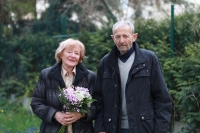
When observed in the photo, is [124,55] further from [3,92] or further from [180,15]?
[3,92]

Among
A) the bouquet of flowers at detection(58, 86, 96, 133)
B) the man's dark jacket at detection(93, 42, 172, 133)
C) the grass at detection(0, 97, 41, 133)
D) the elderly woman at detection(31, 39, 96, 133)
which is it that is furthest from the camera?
the grass at detection(0, 97, 41, 133)

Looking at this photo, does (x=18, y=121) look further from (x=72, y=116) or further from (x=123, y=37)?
(x=123, y=37)

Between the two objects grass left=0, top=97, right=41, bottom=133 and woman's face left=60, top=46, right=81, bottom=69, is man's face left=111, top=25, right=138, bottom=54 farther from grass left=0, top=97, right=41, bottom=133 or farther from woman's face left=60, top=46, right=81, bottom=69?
grass left=0, top=97, right=41, bottom=133

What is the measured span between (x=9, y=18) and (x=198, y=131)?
1105cm

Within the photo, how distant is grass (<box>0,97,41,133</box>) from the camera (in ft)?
25.5

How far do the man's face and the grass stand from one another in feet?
10.1

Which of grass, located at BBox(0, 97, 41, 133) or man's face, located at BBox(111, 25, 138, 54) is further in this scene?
grass, located at BBox(0, 97, 41, 133)

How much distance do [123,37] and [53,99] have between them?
1028mm

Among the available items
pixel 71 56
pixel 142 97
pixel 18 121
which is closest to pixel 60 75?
pixel 71 56

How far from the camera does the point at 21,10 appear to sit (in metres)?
16.9

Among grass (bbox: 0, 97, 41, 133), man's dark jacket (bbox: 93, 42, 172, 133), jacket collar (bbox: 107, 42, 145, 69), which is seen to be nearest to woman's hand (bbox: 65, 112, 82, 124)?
man's dark jacket (bbox: 93, 42, 172, 133)

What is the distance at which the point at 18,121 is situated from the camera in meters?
8.87

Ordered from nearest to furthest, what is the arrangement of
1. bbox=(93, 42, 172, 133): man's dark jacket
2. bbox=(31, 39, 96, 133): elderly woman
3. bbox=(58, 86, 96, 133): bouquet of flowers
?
bbox=(93, 42, 172, 133): man's dark jacket < bbox=(58, 86, 96, 133): bouquet of flowers < bbox=(31, 39, 96, 133): elderly woman

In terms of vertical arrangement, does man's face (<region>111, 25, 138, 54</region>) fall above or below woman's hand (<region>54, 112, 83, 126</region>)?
above
